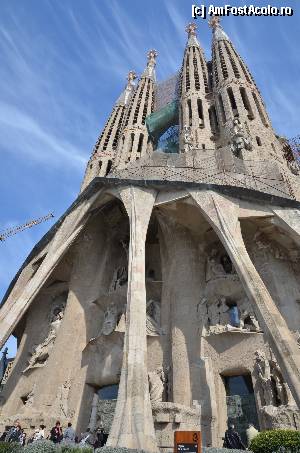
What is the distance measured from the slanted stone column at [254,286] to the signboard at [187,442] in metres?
2.46

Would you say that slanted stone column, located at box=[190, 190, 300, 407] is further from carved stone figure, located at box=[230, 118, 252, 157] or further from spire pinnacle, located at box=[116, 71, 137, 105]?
spire pinnacle, located at box=[116, 71, 137, 105]

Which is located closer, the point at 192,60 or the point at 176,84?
the point at 192,60

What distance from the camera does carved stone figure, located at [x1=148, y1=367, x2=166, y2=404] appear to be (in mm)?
9594

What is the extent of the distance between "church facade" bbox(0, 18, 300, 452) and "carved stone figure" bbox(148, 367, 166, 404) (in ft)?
0.12

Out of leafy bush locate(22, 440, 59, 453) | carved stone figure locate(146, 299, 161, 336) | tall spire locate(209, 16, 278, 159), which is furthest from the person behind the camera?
tall spire locate(209, 16, 278, 159)

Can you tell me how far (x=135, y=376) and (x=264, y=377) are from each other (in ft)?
11.2

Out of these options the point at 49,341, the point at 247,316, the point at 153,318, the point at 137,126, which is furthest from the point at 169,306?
the point at 137,126

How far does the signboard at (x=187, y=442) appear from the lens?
4.41m

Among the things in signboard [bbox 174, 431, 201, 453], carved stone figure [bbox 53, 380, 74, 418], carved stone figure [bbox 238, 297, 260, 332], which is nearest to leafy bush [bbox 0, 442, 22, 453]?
signboard [bbox 174, 431, 201, 453]

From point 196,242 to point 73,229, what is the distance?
4.51 m

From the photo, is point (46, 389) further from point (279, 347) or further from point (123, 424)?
point (279, 347)

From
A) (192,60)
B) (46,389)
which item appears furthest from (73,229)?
(192,60)

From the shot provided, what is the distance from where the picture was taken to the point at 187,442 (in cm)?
445

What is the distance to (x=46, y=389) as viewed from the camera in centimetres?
1123
